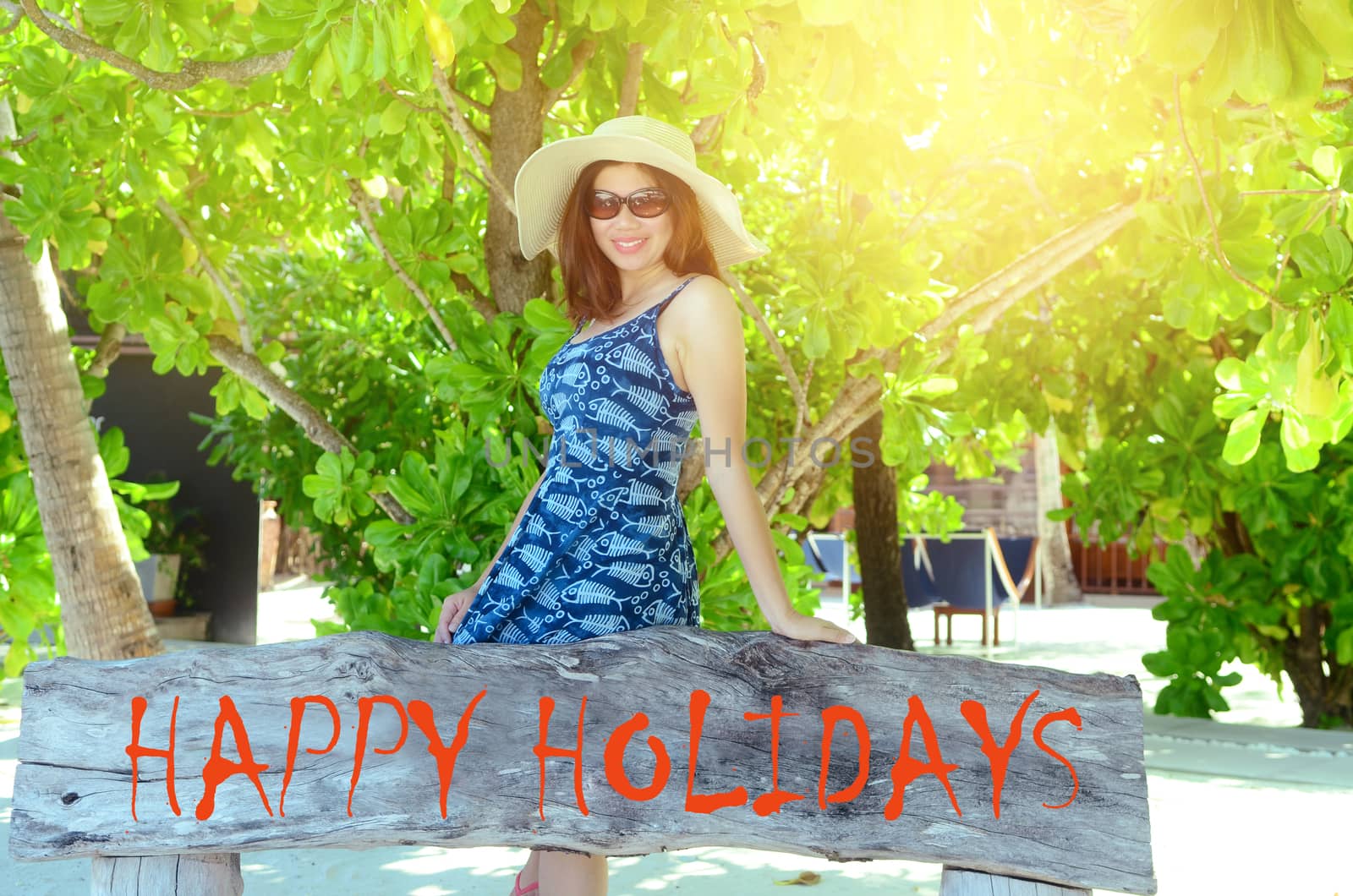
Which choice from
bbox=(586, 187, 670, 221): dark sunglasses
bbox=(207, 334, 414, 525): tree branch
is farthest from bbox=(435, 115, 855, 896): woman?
bbox=(207, 334, 414, 525): tree branch

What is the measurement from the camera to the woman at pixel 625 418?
74.7 inches

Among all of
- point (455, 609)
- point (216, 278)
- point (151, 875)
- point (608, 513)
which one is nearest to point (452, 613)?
point (455, 609)

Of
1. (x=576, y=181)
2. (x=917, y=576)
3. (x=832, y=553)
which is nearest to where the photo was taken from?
(x=576, y=181)

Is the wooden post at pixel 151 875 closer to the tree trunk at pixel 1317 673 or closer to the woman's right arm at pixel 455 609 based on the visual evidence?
the woman's right arm at pixel 455 609

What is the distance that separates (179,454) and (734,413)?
322 inches

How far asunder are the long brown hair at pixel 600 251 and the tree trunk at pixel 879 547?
13.1 ft

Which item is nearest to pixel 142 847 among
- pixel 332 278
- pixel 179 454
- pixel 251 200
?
pixel 251 200

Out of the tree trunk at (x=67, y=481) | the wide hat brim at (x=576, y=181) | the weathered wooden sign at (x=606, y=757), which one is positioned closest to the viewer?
the weathered wooden sign at (x=606, y=757)

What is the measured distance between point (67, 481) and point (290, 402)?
0.65m

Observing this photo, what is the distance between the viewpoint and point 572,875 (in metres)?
1.98

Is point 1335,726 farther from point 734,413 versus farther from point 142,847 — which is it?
point 142,847

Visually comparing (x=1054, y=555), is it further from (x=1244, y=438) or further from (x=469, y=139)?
(x=469, y=139)

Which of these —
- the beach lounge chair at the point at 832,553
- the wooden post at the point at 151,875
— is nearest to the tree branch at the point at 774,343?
the wooden post at the point at 151,875

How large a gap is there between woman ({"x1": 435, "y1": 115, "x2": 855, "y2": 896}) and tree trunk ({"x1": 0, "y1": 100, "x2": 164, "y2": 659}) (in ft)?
5.58
